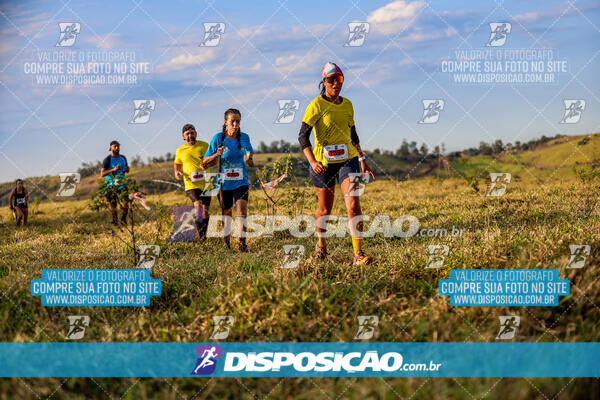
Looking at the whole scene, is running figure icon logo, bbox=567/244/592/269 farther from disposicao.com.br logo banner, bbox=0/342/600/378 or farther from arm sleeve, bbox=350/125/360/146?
arm sleeve, bbox=350/125/360/146

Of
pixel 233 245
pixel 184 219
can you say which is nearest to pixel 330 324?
pixel 233 245

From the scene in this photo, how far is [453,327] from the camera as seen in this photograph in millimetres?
3641

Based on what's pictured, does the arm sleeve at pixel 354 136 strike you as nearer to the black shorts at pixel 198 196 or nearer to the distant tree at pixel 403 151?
the black shorts at pixel 198 196

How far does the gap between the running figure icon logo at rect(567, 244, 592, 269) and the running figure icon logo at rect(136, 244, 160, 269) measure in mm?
5324

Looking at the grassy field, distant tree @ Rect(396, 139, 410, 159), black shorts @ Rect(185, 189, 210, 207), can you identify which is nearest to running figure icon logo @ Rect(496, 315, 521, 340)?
the grassy field

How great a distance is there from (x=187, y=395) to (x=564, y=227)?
523 cm

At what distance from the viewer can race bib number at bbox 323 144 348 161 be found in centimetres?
596

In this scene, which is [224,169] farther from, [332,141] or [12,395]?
[12,395]

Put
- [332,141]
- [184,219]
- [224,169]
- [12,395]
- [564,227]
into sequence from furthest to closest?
[184,219] < [224,169] < [332,141] < [564,227] < [12,395]

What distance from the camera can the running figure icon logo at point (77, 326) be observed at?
386 cm

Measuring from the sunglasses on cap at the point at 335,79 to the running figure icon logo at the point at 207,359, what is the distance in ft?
12.6

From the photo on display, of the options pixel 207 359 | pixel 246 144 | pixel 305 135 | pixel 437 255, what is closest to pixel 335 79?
pixel 305 135

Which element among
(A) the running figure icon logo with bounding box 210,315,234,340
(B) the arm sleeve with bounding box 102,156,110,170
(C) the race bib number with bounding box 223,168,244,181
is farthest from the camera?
(B) the arm sleeve with bounding box 102,156,110,170

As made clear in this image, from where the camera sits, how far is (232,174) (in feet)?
25.1
